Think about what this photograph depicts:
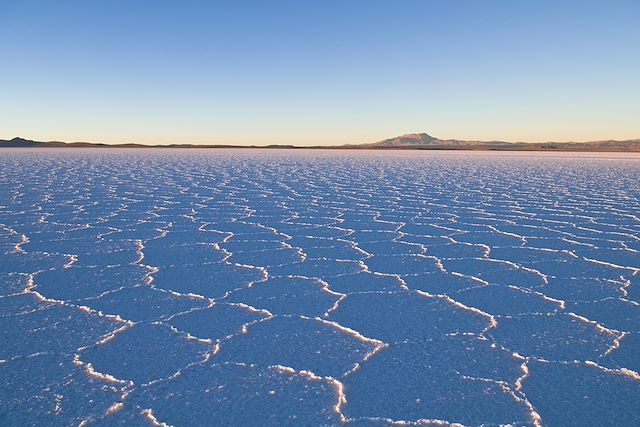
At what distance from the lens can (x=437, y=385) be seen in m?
1.56

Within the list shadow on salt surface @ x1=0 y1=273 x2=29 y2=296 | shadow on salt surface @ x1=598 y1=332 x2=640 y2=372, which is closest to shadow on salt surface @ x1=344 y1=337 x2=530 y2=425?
shadow on salt surface @ x1=598 y1=332 x2=640 y2=372

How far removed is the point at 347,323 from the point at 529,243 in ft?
6.95

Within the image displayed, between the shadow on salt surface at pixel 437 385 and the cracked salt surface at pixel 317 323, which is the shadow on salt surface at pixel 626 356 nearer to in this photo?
the cracked salt surface at pixel 317 323

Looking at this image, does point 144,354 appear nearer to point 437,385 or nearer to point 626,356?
point 437,385

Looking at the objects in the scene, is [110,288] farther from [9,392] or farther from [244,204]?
[244,204]

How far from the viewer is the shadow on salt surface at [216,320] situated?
1949 mm

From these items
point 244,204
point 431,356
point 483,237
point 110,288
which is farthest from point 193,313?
point 244,204

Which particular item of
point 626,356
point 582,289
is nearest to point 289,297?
point 626,356

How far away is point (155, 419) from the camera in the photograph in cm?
135

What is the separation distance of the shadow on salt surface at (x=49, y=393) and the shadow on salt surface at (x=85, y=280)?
0.71m

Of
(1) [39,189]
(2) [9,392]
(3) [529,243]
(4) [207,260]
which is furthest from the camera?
(1) [39,189]

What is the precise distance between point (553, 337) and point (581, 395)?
0.44 m

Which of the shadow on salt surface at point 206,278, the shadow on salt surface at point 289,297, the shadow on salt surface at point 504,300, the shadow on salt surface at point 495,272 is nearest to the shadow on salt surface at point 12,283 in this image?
the shadow on salt surface at point 206,278

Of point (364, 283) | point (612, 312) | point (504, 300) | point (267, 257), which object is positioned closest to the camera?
point (612, 312)
